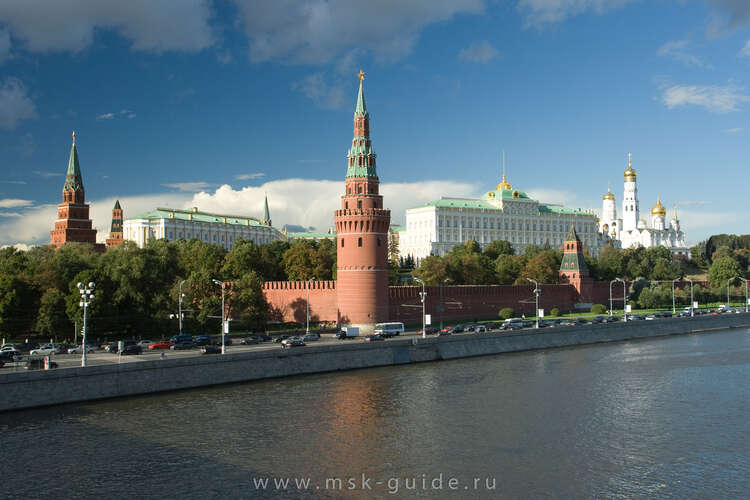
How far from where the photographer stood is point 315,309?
65312mm

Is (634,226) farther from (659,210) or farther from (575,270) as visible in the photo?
(575,270)

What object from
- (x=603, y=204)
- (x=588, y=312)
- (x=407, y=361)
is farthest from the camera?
(x=603, y=204)

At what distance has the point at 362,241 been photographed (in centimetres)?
6084

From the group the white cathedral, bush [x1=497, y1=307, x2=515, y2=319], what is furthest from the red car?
the white cathedral

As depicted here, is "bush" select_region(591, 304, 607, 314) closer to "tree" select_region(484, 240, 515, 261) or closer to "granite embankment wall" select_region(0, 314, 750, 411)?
"granite embankment wall" select_region(0, 314, 750, 411)

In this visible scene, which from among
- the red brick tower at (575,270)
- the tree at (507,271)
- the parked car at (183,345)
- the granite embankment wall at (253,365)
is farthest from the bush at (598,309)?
the parked car at (183,345)

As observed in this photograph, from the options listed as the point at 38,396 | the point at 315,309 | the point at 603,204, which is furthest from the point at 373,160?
the point at 603,204

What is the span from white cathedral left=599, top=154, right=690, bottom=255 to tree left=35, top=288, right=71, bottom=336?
150 m

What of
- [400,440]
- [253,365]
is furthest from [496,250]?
[400,440]

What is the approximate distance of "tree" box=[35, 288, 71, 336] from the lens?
1981 inches

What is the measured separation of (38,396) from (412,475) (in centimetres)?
1933

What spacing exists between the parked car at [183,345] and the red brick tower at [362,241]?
52.2 feet

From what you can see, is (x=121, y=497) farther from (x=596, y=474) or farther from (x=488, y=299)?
(x=488, y=299)

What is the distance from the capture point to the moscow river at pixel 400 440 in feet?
73.0
